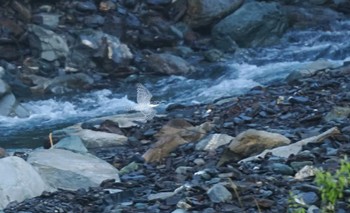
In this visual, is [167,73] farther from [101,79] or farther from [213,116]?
[213,116]

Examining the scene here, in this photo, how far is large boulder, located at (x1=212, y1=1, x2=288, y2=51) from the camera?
14.4 m

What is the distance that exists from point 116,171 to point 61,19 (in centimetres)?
813

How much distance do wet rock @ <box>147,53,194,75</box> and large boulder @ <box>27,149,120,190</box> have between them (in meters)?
6.53

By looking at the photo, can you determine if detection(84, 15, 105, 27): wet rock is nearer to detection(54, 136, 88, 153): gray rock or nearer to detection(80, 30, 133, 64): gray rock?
detection(80, 30, 133, 64): gray rock

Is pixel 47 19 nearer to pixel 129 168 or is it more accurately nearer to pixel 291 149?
pixel 129 168

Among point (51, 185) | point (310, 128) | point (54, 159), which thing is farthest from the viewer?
point (310, 128)

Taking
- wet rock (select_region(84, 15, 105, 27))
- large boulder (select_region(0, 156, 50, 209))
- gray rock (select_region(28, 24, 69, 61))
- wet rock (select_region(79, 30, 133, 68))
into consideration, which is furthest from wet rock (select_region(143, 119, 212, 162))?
wet rock (select_region(84, 15, 105, 27))

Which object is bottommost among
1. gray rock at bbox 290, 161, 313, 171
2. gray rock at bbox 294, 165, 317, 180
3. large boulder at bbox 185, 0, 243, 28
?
large boulder at bbox 185, 0, 243, 28

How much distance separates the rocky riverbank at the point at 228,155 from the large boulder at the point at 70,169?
0.06 meters

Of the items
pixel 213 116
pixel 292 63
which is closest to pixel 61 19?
pixel 292 63

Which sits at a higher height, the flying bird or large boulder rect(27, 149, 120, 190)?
large boulder rect(27, 149, 120, 190)

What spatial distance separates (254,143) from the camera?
18.9 ft

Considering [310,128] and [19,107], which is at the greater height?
[310,128]

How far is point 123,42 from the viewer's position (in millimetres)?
13797
